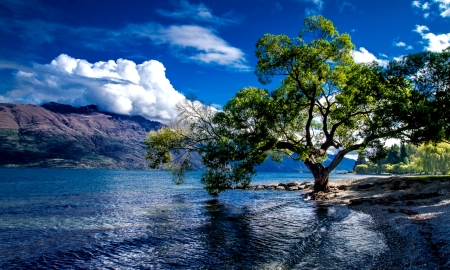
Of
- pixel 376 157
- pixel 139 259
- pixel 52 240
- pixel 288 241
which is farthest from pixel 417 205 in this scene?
pixel 52 240

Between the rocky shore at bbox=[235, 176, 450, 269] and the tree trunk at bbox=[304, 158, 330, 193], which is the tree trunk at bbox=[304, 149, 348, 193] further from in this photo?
the rocky shore at bbox=[235, 176, 450, 269]

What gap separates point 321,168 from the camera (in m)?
40.8

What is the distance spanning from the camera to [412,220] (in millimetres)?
21203

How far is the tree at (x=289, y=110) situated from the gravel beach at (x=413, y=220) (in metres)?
7.25

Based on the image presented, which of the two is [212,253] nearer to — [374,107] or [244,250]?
[244,250]

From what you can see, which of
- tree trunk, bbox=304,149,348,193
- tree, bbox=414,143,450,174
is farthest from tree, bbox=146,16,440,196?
tree, bbox=414,143,450,174

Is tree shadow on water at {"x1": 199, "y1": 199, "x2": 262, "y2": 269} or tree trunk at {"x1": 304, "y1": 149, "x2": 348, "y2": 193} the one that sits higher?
tree trunk at {"x1": 304, "y1": 149, "x2": 348, "y2": 193}

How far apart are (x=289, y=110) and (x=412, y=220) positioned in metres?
18.8

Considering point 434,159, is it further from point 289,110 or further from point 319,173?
point 289,110

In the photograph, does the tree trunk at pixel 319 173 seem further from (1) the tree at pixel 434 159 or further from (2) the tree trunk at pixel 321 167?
(1) the tree at pixel 434 159

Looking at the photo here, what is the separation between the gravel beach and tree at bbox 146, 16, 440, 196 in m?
7.25

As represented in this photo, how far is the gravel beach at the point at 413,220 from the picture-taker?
12.8 m

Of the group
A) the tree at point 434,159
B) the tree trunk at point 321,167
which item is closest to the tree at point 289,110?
the tree trunk at point 321,167

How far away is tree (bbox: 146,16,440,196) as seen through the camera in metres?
33.4
